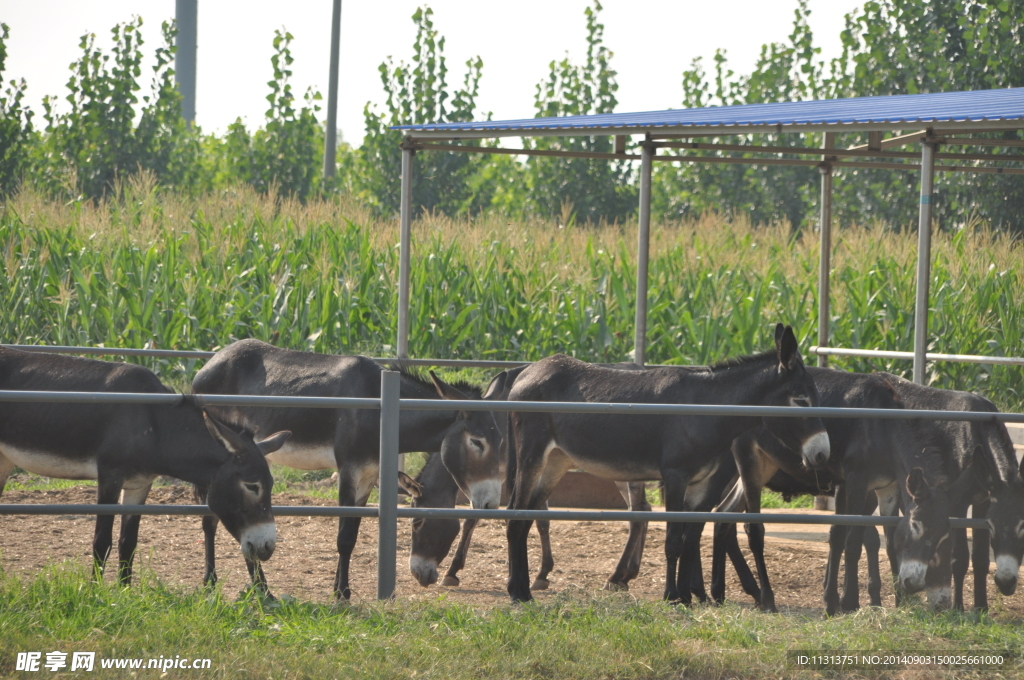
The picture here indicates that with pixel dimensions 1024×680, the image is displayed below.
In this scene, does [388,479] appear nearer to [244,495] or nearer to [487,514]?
[487,514]

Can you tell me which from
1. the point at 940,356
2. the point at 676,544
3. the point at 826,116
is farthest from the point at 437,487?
the point at 940,356

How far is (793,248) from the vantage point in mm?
16203

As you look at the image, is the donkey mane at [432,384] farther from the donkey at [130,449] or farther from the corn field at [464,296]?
the corn field at [464,296]

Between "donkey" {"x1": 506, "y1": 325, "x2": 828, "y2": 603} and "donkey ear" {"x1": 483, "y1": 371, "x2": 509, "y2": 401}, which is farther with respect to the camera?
"donkey ear" {"x1": 483, "y1": 371, "x2": 509, "y2": 401}

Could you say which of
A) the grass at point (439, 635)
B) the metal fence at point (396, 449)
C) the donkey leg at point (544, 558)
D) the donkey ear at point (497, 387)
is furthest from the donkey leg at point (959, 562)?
the donkey ear at point (497, 387)

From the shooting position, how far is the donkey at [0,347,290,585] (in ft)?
17.6

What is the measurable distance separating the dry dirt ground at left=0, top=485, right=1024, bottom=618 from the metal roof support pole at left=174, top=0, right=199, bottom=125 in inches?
1068

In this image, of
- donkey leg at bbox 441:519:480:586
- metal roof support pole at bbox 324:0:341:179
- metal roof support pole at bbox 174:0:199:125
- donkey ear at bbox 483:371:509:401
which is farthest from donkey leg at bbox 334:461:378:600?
metal roof support pole at bbox 174:0:199:125

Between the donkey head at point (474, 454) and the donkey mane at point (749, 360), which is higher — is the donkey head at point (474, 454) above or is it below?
below

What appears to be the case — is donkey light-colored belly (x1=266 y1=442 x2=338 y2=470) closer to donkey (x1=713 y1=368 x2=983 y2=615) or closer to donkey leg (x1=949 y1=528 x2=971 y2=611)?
donkey (x1=713 y1=368 x2=983 y2=615)

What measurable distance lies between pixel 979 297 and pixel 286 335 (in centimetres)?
791

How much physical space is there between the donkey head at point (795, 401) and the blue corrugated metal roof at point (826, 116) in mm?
2074

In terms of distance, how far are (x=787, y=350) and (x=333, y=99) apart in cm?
1737

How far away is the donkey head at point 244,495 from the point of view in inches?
208
